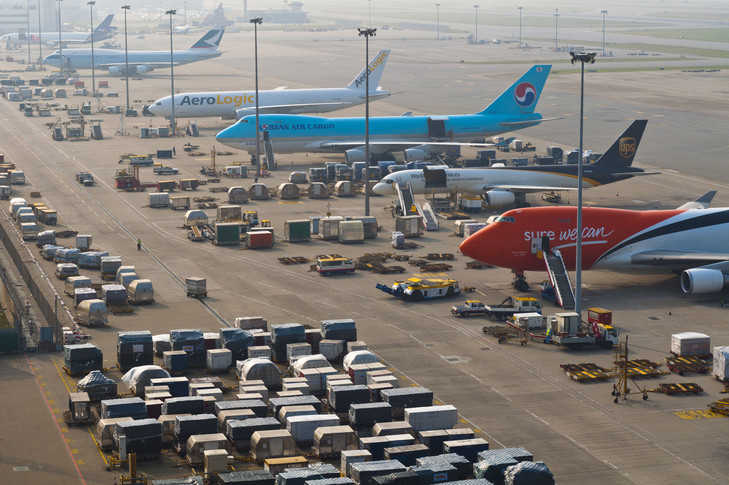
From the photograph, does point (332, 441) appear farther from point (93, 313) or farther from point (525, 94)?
point (525, 94)

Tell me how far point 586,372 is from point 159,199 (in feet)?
182

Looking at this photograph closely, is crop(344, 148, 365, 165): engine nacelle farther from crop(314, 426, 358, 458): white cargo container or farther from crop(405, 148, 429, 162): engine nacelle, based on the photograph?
crop(314, 426, 358, 458): white cargo container

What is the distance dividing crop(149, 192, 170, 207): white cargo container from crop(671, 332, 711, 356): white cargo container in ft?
183

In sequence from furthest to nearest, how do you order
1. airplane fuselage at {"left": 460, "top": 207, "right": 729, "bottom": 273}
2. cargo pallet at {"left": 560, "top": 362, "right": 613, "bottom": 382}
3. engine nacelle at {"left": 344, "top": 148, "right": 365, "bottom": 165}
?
engine nacelle at {"left": 344, "top": 148, "right": 365, "bottom": 165}
airplane fuselage at {"left": 460, "top": 207, "right": 729, "bottom": 273}
cargo pallet at {"left": 560, "top": 362, "right": 613, "bottom": 382}

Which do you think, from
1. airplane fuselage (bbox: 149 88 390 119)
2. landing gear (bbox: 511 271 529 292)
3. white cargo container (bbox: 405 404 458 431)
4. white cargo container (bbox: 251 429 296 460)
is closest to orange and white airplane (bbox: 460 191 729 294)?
landing gear (bbox: 511 271 529 292)

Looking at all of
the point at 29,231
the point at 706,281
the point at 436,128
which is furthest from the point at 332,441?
the point at 436,128

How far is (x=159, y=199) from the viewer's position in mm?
100438

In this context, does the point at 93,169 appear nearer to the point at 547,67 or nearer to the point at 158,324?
the point at 547,67

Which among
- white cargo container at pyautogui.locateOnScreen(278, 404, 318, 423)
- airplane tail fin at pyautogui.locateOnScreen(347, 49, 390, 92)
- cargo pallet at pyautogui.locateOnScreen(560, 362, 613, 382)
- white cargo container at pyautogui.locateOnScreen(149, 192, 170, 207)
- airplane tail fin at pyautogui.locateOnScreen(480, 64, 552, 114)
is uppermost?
airplane tail fin at pyautogui.locateOnScreen(347, 49, 390, 92)

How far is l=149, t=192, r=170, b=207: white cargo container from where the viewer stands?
329 ft

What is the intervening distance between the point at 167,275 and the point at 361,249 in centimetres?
1588

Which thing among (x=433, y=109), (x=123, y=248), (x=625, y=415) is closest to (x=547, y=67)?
(x=433, y=109)

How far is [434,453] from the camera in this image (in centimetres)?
4472

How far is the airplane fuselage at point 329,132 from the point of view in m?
120
